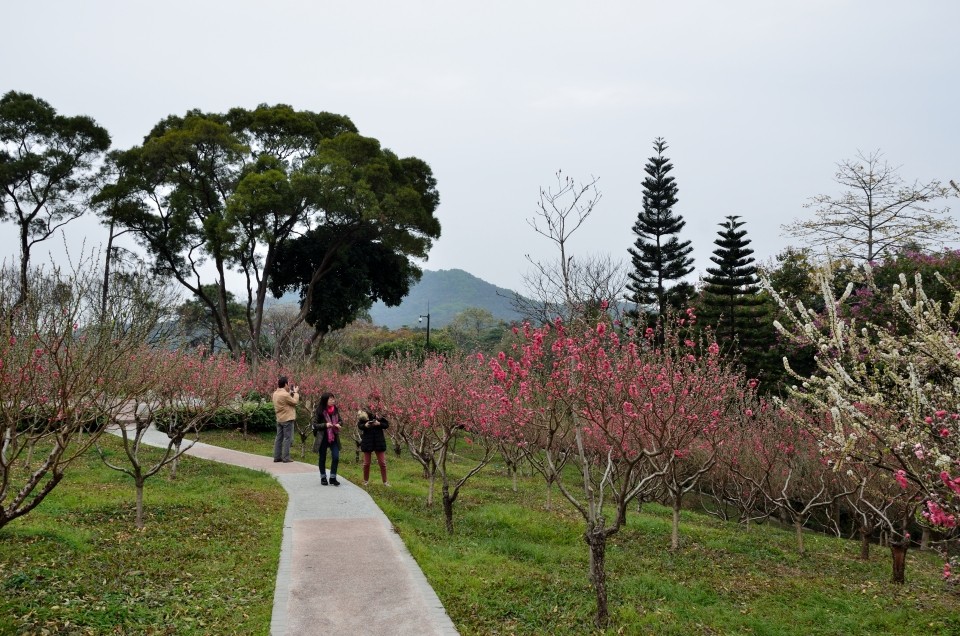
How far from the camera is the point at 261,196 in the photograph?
71.5ft

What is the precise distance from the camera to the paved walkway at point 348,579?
482cm

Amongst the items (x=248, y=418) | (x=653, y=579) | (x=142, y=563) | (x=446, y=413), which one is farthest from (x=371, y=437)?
(x=248, y=418)

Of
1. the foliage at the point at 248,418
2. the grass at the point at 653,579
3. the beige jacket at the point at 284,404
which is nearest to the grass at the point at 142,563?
the grass at the point at 653,579

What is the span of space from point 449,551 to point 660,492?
29.2ft

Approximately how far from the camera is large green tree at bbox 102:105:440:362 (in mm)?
22547

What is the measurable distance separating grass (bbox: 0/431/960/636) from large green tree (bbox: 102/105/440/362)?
46.5ft

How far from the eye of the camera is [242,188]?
72.5ft

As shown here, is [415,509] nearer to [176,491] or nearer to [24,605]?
[176,491]

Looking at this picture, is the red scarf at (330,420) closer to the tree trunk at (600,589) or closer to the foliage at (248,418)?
the tree trunk at (600,589)

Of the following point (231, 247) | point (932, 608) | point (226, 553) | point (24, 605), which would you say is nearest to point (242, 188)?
point (231, 247)

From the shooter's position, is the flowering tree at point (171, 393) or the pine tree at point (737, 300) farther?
the pine tree at point (737, 300)

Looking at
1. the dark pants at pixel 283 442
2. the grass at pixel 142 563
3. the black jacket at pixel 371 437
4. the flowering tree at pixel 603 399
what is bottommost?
the grass at pixel 142 563

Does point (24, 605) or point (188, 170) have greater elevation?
point (188, 170)

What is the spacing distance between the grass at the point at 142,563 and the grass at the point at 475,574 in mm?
18
